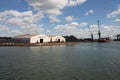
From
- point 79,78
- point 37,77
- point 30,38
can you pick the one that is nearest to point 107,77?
point 79,78

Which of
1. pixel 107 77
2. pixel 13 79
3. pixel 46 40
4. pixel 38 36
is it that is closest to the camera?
pixel 13 79

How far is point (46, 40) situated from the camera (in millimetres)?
95750

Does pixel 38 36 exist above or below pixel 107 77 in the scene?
above

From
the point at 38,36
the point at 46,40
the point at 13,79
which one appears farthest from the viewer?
the point at 46,40

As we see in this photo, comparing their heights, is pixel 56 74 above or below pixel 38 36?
below

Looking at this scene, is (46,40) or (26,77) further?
(46,40)

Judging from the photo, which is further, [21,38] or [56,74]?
[21,38]

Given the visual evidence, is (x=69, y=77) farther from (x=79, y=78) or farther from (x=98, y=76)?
(x=98, y=76)

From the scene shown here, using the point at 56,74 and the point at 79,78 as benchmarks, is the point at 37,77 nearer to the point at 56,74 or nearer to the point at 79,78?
the point at 56,74

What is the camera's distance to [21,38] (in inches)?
3504

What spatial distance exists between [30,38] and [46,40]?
13.7 m

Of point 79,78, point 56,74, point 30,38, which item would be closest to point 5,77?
point 56,74

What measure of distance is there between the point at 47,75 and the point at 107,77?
5.55m

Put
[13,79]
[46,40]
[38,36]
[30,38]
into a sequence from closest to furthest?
[13,79], [30,38], [38,36], [46,40]
